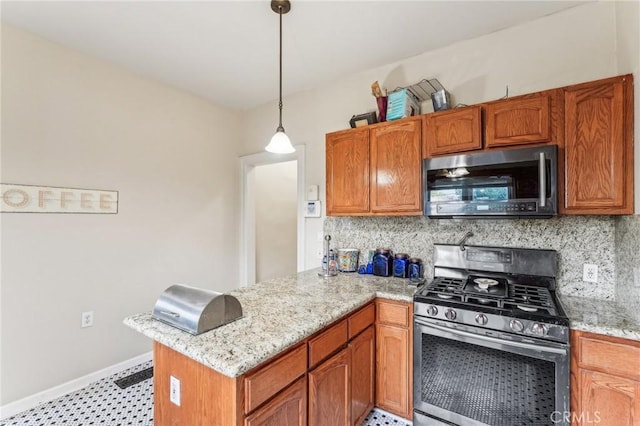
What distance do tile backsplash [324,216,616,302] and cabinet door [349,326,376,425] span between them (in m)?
0.80

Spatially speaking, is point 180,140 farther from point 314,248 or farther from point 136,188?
point 314,248

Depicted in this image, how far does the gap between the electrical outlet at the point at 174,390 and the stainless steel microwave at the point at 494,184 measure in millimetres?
1720

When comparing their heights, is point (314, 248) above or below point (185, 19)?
below

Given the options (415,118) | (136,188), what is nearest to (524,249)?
(415,118)

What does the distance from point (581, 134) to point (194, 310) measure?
2200 mm

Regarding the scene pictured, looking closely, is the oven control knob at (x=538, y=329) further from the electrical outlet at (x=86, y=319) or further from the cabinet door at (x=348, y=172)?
the electrical outlet at (x=86, y=319)

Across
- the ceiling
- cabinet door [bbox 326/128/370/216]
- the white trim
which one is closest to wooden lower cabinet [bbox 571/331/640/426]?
cabinet door [bbox 326/128/370/216]

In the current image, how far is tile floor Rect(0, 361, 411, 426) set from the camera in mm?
1927

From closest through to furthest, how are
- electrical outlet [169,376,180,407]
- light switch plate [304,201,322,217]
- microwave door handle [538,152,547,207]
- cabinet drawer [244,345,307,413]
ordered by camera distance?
1. cabinet drawer [244,345,307,413]
2. electrical outlet [169,376,180,407]
3. microwave door handle [538,152,547,207]
4. light switch plate [304,201,322,217]

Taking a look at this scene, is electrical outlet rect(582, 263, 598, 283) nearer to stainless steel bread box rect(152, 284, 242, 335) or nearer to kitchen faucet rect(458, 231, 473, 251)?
kitchen faucet rect(458, 231, 473, 251)

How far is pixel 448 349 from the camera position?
Result: 5.43ft

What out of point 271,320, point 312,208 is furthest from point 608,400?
point 312,208

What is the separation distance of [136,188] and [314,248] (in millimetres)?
1808

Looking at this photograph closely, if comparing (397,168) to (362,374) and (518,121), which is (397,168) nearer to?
(518,121)
